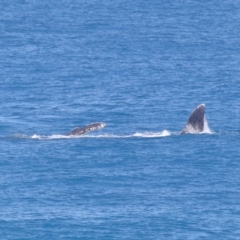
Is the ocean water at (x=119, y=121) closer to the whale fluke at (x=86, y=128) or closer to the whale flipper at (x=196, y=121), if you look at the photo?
the whale fluke at (x=86, y=128)

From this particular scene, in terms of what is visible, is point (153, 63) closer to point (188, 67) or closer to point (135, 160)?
point (188, 67)

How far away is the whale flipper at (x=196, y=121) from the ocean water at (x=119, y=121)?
909 mm

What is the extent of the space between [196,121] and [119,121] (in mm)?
7071

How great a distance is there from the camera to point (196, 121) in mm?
88500

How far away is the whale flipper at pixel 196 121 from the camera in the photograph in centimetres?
8812

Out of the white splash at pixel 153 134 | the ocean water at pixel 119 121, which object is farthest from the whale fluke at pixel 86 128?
the white splash at pixel 153 134

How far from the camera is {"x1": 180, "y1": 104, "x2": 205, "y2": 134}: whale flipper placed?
88.1 metres

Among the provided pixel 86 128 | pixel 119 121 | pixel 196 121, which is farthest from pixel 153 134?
pixel 119 121

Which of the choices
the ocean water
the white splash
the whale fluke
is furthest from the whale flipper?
the whale fluke

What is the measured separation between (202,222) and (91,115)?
2677 cm

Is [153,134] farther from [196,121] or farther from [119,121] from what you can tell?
[119,121]

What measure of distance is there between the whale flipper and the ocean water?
91cm

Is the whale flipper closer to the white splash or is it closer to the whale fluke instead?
the white splash

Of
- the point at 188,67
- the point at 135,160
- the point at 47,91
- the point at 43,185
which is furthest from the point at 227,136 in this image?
the point at 188,67
